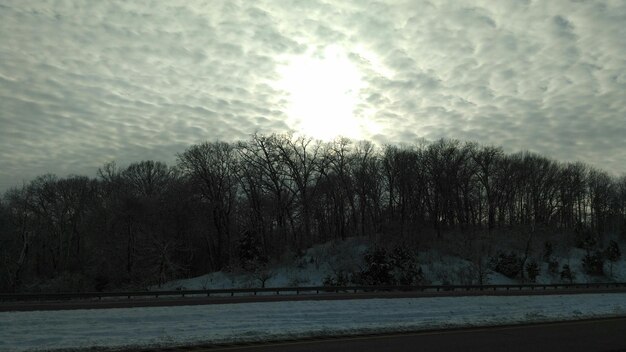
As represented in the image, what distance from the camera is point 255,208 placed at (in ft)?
261

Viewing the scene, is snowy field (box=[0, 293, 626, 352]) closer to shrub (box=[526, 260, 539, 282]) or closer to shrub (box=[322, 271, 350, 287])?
shrub (box=[322, 271, 350, 287])

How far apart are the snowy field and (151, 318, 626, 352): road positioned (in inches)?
48.4

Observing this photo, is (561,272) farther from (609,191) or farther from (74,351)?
(74,351)

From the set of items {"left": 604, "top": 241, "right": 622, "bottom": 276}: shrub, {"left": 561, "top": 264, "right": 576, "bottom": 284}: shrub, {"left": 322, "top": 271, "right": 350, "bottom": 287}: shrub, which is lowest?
{"left": 561, "top": 264, "right": 576, "bottom": 284}: shrub

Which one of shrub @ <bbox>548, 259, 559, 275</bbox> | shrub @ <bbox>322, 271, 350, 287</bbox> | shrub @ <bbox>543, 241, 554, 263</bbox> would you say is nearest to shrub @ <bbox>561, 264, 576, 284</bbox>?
shrub @ <bbox>548, 259, 559, 275</bbox>

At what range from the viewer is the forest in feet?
224

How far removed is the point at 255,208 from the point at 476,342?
218 feet

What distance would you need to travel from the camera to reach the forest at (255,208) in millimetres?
68188

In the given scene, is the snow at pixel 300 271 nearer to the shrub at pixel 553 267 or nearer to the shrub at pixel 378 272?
the shrub at pixel 378 272

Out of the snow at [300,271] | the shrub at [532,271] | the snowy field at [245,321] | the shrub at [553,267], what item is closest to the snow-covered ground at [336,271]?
the snow at [300,271]

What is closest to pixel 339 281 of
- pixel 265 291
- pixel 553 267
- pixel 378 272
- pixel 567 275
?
pixel 378 272

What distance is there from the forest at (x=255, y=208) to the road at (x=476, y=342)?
52555 millimetres

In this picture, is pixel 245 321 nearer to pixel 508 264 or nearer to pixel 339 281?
pixel 339 281

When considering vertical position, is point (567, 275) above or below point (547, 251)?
below
